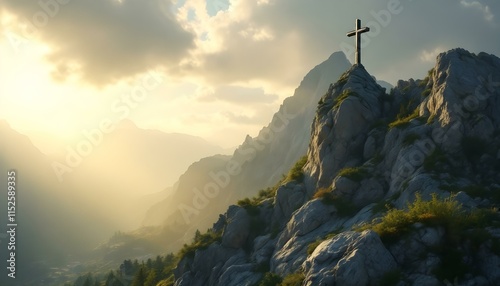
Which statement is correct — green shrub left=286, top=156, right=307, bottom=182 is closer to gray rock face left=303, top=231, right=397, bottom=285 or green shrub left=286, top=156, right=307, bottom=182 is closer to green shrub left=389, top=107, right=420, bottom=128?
green shrub left=389, top=107, right=420, bottom=128

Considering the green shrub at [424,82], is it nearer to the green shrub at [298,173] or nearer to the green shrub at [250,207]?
the green shrub at [298,173]

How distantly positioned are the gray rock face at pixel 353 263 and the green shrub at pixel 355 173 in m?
12.0

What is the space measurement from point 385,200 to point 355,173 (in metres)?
4.47

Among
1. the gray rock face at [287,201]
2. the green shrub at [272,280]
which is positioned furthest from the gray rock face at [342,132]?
the green shrub at [272,280]

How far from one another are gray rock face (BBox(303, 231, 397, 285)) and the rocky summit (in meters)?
0.06

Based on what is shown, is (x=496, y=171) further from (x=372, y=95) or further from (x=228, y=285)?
(x=228, y=285)

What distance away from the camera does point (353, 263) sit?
20562 mm

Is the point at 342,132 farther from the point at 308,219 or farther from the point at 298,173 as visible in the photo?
the point at 308,219

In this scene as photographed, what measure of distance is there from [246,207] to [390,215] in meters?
23.3

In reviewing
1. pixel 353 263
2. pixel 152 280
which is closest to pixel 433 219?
pixel 353 263

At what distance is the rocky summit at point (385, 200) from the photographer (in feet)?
66.9

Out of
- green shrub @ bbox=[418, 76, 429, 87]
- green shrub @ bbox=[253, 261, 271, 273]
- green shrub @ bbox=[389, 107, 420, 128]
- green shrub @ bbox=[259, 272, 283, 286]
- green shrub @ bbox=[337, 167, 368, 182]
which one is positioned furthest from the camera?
green shrub @ bbox=[418, 76, 429, 87]

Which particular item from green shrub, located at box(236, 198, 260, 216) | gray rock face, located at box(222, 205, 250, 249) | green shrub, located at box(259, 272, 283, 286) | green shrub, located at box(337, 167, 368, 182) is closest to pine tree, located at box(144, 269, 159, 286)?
green shrub, located at box(236, 198, 260, 216)

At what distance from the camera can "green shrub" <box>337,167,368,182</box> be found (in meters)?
34.2
